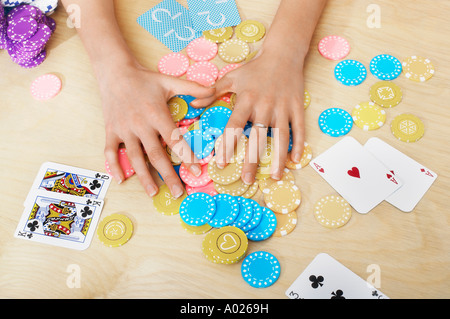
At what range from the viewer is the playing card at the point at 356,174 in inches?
36.9

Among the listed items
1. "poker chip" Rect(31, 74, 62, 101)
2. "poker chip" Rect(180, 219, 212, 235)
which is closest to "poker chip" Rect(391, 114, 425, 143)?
"poker chip" Rect(180, 219, 212, 235)

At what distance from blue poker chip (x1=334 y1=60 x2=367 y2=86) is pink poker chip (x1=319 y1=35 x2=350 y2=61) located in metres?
0.04

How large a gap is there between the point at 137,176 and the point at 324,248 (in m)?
0.52

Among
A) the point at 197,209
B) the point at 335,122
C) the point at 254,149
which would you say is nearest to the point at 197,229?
the point at 197,209

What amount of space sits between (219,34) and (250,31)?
0.33 feet

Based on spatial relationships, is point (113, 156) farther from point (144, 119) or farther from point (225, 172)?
point (225, 172)

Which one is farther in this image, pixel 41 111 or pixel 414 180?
pixel 41 111

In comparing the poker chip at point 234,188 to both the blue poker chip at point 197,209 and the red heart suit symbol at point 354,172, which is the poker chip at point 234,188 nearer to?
the blue poker chip at point 197,209

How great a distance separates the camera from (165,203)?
963 millimetres

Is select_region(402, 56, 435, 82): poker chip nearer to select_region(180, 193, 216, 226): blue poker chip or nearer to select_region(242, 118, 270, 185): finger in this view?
select_region(242, 118, 270, 185): finger

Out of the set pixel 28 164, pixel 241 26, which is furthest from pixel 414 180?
pixel 28 164

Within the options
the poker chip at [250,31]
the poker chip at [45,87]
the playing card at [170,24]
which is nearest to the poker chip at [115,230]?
the poker chip at [45,87]

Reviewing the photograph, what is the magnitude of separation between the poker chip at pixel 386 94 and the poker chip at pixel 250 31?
386 mm
